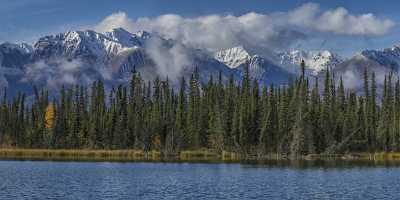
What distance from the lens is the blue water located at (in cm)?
6500

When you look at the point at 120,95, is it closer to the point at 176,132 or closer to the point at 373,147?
the point at 176,132

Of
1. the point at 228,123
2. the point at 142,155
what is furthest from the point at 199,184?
the point at 228,123

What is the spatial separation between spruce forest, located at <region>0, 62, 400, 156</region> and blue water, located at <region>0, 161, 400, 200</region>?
52605 millimetres

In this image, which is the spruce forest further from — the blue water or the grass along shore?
the blue water

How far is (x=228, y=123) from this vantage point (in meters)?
162

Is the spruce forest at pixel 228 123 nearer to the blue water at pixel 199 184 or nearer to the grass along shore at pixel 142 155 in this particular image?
the grass along shore at pixel 142 155

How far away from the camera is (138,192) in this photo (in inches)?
2665

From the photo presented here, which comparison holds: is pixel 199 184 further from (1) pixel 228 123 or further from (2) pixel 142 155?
(1) pixel 228 123

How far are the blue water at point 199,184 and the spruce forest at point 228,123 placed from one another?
173ft

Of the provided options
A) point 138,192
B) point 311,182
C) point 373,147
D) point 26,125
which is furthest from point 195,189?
point 26,125

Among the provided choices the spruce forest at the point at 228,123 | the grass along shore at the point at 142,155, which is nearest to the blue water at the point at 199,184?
the grass along shore at the point at 142,155

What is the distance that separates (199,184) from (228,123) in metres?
84.8

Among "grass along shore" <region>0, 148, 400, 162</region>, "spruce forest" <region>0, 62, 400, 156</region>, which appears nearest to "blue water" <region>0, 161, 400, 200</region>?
"grass along shore" <region>0, 148, 400, 162</region>

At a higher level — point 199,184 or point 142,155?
point 142,155
